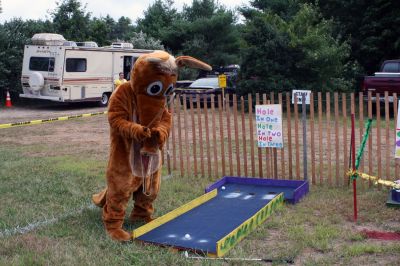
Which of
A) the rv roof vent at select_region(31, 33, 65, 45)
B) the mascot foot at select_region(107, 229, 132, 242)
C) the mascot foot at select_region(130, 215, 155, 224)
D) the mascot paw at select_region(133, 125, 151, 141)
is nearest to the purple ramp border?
the mascot foot at select_region(130, 215, 155, 224)

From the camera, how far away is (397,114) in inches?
278

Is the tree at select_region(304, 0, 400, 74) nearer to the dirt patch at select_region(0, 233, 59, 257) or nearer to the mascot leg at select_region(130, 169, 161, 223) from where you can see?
the mascot leg at select_region(130, 169, 161, 223)

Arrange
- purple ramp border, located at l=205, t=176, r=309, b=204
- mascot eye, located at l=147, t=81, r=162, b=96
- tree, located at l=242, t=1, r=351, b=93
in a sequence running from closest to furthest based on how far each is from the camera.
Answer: mascot eye, located at l=147, t=81, r=162, b=96 → purple ramp border, located at l=205, t=176, r=309, b=204 → tree, located at l=242, t=1, r=351, b=93

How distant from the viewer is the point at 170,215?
5.82m

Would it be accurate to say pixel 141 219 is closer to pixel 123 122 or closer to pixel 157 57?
pixel 123 122

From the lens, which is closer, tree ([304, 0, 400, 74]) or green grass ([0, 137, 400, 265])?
green grass ([0, 137, 400, 265])

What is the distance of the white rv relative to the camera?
2023 centimetres

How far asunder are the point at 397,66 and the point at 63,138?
11181 mm

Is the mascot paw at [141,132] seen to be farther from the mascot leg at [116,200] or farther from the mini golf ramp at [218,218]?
the mini golf ramp at [218,218]

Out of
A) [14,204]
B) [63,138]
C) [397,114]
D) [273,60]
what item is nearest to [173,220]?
[14,204]

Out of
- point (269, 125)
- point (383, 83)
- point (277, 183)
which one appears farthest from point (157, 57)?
point (383, 83)

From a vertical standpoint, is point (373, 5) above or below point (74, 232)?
above

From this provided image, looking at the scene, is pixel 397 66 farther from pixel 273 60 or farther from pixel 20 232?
pixel 20 232

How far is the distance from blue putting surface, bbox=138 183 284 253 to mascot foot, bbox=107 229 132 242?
5.5 inches
